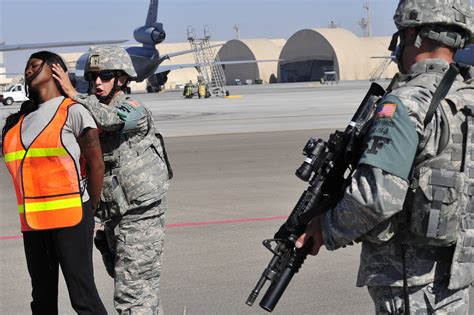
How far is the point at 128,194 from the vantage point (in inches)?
175

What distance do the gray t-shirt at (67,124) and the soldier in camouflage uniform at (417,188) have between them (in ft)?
5.32

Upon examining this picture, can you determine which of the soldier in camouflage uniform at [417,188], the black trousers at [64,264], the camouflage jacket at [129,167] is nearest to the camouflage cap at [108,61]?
the camouflage jacket at [129,167]

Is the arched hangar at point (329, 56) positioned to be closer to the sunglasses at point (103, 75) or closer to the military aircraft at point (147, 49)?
the military aircraft at point (147, 49)

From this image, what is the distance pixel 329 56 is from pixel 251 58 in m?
12.7

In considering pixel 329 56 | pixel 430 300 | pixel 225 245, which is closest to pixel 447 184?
pixel 430 300

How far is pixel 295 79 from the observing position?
99.6 metres

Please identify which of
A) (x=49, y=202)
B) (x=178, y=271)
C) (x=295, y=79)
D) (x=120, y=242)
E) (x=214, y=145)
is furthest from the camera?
(x=295, y=79)

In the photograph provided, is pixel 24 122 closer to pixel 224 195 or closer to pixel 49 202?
pixel 49 202

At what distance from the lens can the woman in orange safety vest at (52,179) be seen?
13.0 feet

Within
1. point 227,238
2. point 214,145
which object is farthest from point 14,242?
point 214,145

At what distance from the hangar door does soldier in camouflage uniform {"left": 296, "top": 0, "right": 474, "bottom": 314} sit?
95037 millimetres

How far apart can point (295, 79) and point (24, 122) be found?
96509 millimetres

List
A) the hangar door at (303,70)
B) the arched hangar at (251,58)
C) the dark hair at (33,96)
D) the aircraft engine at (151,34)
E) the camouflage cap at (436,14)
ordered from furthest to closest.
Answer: the arched hangar at (251,58) → the hangar door at (303,70) → the aircraft engine at (151,34) → the dark hair at (33,96) → the camouflage cap at (436,14)

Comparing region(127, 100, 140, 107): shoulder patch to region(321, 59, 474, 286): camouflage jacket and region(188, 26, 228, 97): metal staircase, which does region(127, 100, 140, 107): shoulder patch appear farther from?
region(188, 26, 228, 97): metal staircase
